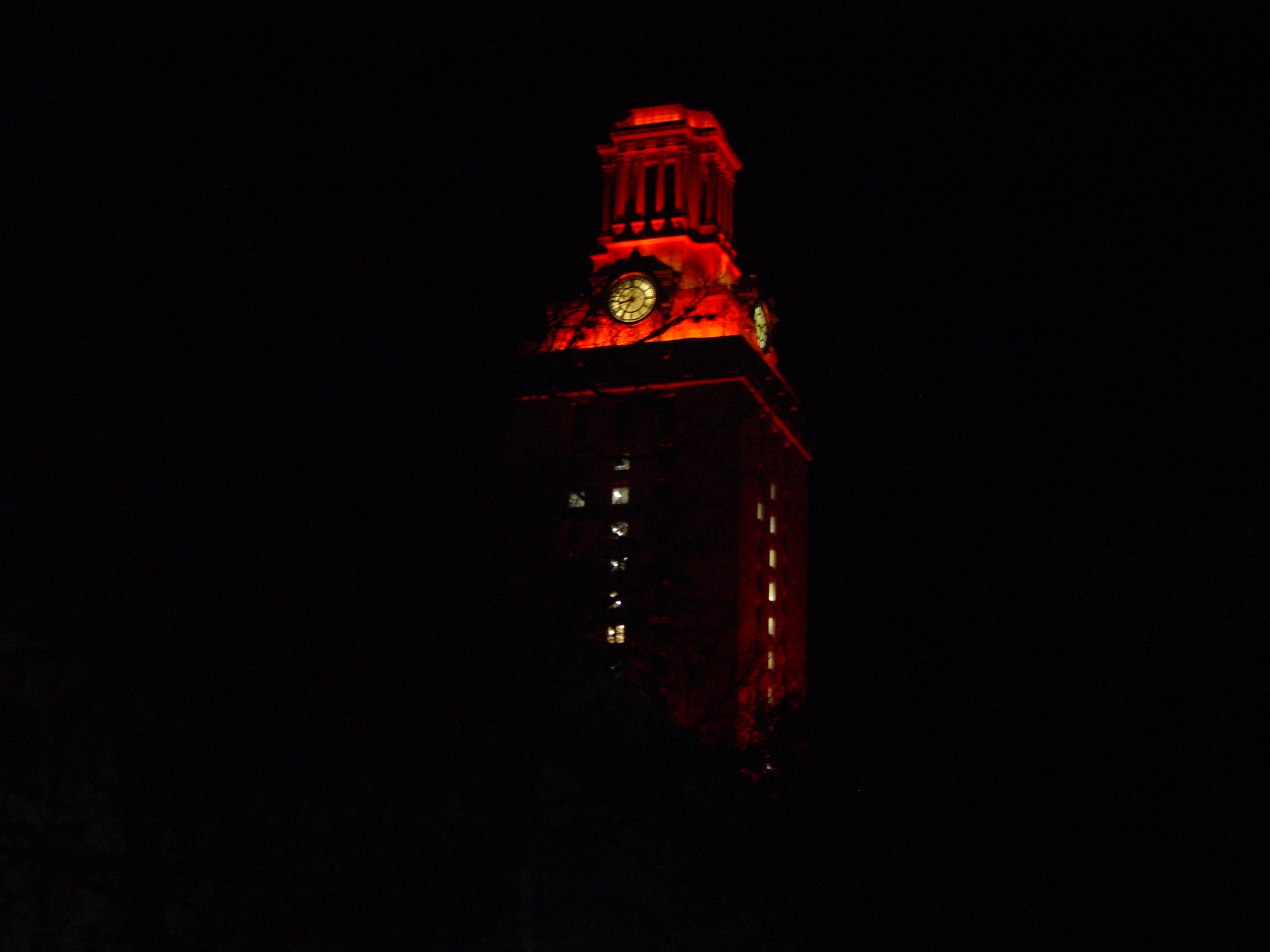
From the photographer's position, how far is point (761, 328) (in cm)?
9006

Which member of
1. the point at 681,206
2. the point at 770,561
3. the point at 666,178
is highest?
the point at 666,178

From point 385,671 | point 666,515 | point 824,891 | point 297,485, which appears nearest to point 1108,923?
point 824,891

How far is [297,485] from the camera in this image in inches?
Answer: 361

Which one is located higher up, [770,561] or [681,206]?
[681,206]

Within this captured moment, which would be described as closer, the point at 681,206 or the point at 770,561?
the point at 681,206

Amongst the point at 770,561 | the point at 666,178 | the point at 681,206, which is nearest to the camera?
the point at 681,206

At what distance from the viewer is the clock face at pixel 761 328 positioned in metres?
86.2

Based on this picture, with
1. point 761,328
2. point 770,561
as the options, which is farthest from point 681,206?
point 770,561

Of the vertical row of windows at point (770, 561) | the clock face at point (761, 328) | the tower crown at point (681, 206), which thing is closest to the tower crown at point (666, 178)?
the tower crown at point (681, 206)

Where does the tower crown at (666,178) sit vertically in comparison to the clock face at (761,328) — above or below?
above

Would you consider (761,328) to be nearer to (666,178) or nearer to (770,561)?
(666,178)

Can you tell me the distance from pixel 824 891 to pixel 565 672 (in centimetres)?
816

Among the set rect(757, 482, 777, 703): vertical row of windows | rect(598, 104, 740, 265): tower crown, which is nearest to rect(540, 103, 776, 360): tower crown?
rect(598, 104, 740, 265): tower crown

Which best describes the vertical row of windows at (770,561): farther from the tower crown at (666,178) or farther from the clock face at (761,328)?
the tower crown at (666,178)
